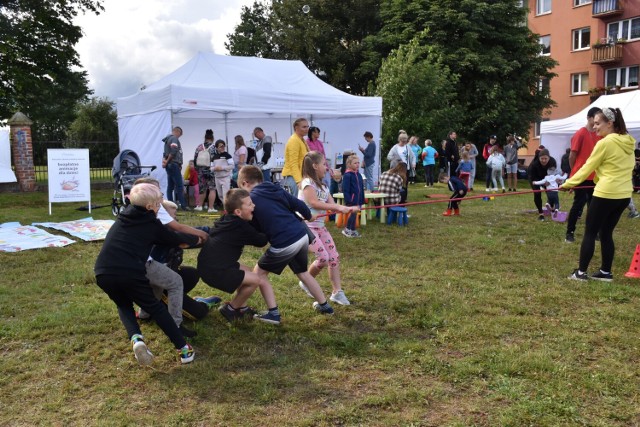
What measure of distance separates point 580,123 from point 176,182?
14.0 m

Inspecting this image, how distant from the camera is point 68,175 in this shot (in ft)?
39.2

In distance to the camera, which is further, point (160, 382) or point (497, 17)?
point (497, 17)

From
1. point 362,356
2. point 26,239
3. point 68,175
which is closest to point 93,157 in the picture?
point 68,175

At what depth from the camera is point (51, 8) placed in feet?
68.7

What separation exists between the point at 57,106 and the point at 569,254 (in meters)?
30.6

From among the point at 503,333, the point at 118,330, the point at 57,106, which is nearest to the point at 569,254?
the point at 503,333

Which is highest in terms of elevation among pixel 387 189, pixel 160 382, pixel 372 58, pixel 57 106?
pixel 372 58

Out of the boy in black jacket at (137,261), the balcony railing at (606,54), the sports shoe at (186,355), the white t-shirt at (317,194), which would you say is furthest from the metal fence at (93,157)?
the balcony railing at (606,54)

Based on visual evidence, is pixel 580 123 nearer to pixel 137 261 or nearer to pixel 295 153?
pixel 295 153

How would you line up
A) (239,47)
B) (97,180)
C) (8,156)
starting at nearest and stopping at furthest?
1. (8,156)
2. (97,180)
3. (239,47)

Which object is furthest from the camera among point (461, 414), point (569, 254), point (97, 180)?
point (97, 180)

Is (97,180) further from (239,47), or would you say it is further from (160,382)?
(239,47)

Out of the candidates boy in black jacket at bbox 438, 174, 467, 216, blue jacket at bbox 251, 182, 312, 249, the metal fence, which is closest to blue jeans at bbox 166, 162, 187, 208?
boy in black jacket at bbox 438, 174, 467, 216

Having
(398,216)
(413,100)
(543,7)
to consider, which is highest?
(543,7)
